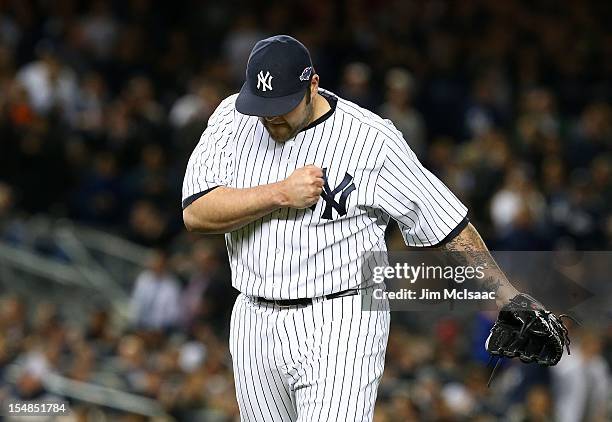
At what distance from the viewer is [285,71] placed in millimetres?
4484

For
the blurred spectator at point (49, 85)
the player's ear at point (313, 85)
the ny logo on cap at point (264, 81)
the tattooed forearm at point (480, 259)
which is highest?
the blurred spectator at point (49, 85)

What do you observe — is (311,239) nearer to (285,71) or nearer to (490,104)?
(285,71)

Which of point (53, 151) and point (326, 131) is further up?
point (53, 151)

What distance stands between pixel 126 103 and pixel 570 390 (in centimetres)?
514

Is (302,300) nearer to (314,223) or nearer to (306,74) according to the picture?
(314,223)

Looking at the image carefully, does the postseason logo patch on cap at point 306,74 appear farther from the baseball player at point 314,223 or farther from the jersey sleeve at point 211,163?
the jersey sleeve at point 211,163

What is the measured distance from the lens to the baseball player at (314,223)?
4.59 meters

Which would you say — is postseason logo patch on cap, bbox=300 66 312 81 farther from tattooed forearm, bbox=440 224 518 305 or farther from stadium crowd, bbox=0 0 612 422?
stadium crowd, bbox=0 0 612 422

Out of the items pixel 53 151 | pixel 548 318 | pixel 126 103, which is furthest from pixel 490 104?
pixel 548 318

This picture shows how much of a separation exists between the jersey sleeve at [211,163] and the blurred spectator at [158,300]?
19.8 ft

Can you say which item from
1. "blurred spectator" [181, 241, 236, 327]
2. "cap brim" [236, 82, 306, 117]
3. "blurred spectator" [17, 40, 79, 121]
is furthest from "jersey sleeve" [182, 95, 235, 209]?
"blurred spectator" [17, 40, 79, 121]

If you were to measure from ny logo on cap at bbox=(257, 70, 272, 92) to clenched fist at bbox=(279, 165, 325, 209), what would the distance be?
328 millimetres

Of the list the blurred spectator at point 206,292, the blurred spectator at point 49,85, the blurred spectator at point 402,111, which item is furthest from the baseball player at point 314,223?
the blurred spectator at point 49,85

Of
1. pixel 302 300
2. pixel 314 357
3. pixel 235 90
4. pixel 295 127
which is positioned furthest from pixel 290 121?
pixel 235 90
